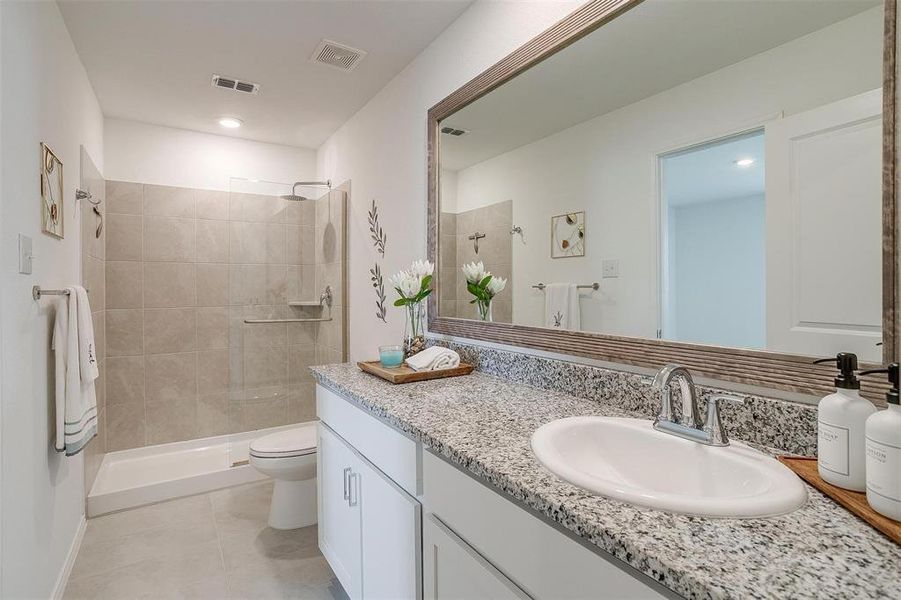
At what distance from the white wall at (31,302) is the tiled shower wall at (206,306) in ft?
3.61

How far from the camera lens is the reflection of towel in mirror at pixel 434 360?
1765mm

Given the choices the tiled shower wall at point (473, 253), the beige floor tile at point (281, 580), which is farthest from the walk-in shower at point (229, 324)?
the tiled shower wall at point (473, 253)

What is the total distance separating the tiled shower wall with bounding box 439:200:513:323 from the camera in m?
1.72

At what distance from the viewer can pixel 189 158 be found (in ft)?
10.9

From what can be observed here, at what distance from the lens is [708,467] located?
2.97 ft

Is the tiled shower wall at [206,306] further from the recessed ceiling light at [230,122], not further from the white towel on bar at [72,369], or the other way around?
the white towel on bar at [72,369]

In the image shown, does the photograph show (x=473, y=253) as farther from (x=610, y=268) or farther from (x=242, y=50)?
(x=242, y=50)

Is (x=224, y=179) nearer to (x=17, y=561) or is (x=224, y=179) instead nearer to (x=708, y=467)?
(x=17, y=561)

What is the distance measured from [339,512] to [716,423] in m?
1.38

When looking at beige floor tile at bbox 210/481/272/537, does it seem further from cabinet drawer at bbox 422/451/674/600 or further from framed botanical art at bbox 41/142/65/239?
cabinet drawer at bbox 422/451/674/600

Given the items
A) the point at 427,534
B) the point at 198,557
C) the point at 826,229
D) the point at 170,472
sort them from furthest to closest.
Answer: the point at 170,472 < the point at 198,557 < the point at 427,534 < the point at 826,229

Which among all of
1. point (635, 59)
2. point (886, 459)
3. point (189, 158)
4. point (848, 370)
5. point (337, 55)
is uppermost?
point (337, 55)

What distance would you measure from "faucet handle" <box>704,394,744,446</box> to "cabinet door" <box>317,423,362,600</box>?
1.09 meters

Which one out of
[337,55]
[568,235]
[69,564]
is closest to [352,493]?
[568,235]
